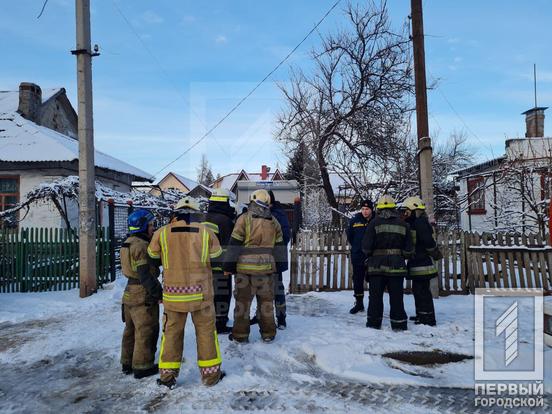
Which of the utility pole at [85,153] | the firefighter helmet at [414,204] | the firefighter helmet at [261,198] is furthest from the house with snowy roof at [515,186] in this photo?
the utility pole at [85,153]

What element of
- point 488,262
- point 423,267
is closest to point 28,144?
point 423,267

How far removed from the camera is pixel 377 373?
4.41 m

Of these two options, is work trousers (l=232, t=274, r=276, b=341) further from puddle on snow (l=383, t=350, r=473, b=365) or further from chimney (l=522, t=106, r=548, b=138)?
chimney (l=522, t=106, r=548, b=138)

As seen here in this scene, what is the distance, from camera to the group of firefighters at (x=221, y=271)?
13.8ft

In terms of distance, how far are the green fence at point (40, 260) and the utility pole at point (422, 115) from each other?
7.48 m

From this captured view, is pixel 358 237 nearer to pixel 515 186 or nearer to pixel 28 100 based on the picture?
pixel 515 186

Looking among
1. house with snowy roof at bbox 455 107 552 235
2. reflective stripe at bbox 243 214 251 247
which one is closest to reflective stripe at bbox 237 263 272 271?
reflective stripe at bbox 243 214 251 247

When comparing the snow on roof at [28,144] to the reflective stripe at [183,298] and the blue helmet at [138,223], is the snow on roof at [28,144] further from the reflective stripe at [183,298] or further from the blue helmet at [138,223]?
the reflective stripe at [183,298]

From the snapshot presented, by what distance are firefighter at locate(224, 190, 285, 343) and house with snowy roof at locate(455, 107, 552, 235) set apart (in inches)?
335

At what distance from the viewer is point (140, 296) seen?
436 centimetres

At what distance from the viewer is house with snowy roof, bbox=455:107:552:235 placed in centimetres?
1197

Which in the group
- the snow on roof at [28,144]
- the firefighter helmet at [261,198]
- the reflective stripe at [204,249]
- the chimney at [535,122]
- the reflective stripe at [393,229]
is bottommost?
the reflective stripe at [204,249]

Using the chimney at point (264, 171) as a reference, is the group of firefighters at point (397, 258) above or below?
below

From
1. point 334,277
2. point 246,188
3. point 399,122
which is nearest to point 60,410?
point 334,277
